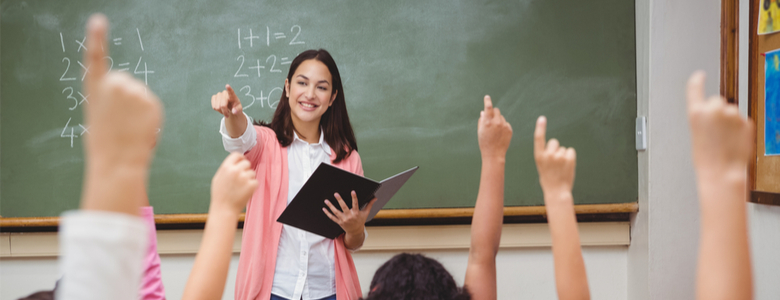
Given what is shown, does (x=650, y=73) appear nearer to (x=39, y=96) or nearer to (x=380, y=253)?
(x=380, y=253)

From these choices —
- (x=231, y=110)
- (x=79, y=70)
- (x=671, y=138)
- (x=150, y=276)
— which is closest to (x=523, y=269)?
(x=671, y=138)

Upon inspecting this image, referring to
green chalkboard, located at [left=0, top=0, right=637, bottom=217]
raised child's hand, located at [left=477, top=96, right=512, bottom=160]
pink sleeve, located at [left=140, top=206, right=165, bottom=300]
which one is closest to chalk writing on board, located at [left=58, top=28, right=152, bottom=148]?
green chalkboard, located at [left=0, top=0, right=637, bottom=217]

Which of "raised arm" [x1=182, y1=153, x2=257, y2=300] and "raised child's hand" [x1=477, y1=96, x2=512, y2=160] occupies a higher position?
"raised child's hand" [x1=477, y1=96, x2=512, y2=160]

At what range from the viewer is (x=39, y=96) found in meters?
2.07

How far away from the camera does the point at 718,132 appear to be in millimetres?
516

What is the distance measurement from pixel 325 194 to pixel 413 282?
523 millimetres

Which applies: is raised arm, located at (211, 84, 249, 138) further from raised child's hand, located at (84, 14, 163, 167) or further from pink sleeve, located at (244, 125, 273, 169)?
raised child's hand, located at (84, 14, 163, 167)

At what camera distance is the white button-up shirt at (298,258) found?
1415mm

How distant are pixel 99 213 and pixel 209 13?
1839 millimetres

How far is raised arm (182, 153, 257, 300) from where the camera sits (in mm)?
651

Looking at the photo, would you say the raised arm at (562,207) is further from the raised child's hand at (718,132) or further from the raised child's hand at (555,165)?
the raised child's hand at (718,132)

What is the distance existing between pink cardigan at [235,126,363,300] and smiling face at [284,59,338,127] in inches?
5.1

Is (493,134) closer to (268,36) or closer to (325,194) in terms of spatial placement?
(325,194)

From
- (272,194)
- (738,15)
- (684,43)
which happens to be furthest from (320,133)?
(738,15)
